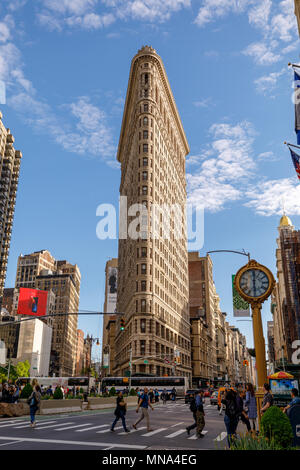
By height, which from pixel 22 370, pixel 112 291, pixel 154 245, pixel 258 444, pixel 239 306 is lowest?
pixel 258 444

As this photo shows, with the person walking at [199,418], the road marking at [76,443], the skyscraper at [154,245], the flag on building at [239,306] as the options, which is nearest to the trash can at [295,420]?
the road marking at [76,443]

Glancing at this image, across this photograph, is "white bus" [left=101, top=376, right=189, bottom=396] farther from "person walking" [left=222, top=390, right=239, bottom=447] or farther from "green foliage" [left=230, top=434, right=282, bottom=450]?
"green foliage" [left=230, top=434, right=282, bottom=450]

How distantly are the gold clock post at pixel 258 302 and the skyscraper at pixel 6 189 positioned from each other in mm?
102189

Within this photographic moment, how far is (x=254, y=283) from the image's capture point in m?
16.4

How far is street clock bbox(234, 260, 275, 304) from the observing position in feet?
52.5

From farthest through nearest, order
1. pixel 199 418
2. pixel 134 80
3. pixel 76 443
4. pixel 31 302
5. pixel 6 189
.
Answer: pixel 6 189 → pixel 31 302 → pixel 134 80 → pixel 199 418 → pixel 76 443

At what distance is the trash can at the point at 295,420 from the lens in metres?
9.17

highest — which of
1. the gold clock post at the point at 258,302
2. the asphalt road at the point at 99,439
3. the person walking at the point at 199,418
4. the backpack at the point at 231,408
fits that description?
the gold clock post at the point at 258,302

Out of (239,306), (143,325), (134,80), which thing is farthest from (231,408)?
(134,80)

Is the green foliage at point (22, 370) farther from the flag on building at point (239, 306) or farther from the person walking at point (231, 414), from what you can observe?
the person walking at point (231, 414)

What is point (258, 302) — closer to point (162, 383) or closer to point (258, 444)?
point (258, 444)

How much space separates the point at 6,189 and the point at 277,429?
117121 millimetres

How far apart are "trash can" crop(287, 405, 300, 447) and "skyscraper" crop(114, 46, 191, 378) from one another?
5458 cm

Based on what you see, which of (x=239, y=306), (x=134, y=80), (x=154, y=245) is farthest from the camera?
(x=134, y=80)
